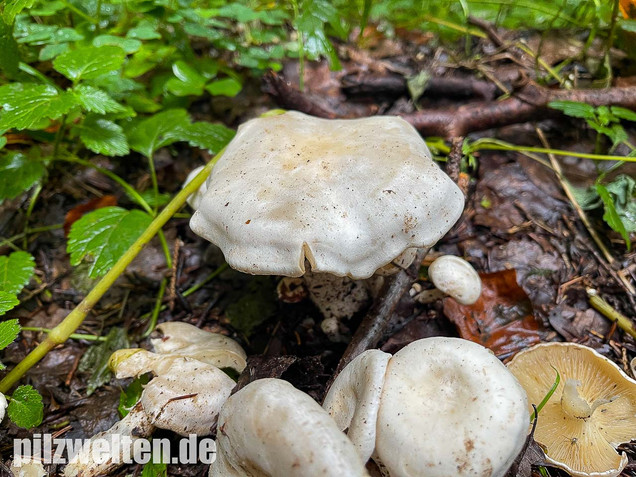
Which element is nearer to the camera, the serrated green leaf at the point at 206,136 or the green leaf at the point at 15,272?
the green leaf at the point at 15,272

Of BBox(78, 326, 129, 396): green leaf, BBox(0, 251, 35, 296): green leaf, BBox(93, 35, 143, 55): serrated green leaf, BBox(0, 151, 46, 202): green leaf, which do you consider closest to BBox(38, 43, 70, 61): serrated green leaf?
BBox(93, 35, 143, 55): serrated green leaf

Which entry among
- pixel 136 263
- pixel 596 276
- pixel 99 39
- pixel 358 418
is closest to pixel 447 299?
pixel 596 276

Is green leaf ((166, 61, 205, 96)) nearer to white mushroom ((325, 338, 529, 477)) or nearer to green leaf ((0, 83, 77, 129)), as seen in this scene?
green leaf ((0, 83, 77, 129))

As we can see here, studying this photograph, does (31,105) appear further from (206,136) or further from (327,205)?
(327,205)

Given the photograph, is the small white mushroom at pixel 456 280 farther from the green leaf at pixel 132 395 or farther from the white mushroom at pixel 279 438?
the green leaf at pixel 132 395

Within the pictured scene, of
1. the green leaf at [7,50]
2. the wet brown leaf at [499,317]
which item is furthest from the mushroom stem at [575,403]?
the green leaf at [7,50]
